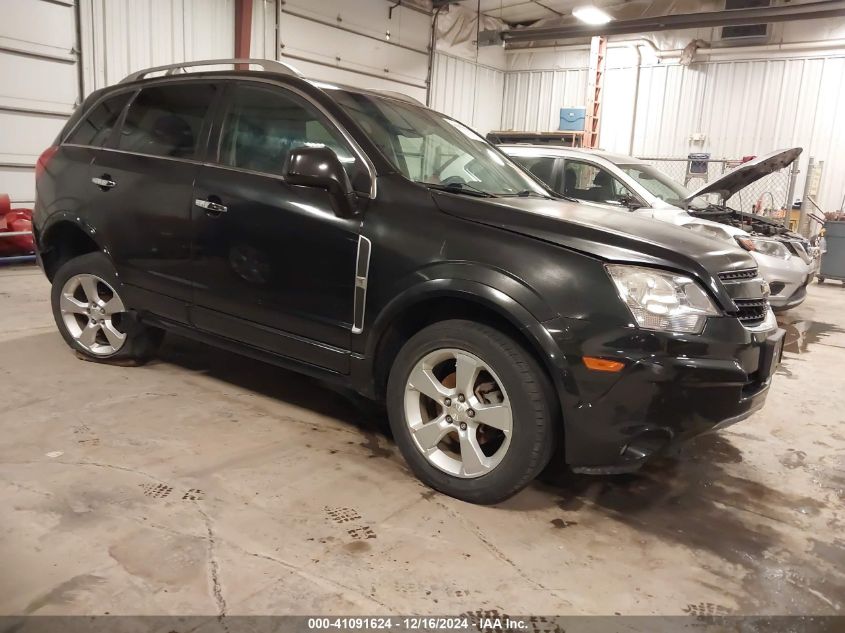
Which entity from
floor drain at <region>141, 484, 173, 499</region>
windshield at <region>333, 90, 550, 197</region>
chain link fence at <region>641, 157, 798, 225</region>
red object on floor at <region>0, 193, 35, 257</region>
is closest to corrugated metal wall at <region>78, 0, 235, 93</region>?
red object on floor at <region>0, 193, 35, 257</region>

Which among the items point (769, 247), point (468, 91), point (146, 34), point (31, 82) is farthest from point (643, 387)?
point (468, 91)

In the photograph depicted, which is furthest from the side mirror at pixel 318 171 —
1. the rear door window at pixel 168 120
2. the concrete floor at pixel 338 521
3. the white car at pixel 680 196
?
the white car at pixel 680 196

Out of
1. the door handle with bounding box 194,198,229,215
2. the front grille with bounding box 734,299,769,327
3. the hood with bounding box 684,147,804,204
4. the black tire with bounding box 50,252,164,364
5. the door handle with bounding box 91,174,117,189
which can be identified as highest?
the hood with bounding box 684,147,804,204

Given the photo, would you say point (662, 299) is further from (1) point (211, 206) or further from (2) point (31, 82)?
(2) point (31, 82)

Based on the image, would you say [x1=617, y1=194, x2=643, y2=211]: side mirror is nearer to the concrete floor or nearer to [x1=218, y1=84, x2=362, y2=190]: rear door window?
the concrete floor

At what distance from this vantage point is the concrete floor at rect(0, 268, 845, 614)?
1983mm

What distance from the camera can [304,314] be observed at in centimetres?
285

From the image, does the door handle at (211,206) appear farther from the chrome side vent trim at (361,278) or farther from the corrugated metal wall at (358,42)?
the corrugated metal wall at (358,42)

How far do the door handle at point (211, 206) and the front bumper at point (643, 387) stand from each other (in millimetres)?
1697

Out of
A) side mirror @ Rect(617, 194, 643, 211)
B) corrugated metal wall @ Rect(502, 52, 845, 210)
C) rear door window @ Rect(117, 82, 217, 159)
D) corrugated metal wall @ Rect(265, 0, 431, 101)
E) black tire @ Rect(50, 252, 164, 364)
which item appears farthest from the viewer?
corrugated metal wall @ Rect(502, 52, 845, 210)

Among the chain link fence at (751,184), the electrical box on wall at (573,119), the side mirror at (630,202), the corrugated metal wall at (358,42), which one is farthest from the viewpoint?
the electrical box on wall at (573,119)

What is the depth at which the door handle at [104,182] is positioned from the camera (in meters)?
3.52

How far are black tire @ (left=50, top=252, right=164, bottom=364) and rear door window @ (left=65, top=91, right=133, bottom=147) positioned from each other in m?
0.68

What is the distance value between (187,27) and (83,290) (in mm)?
6423
